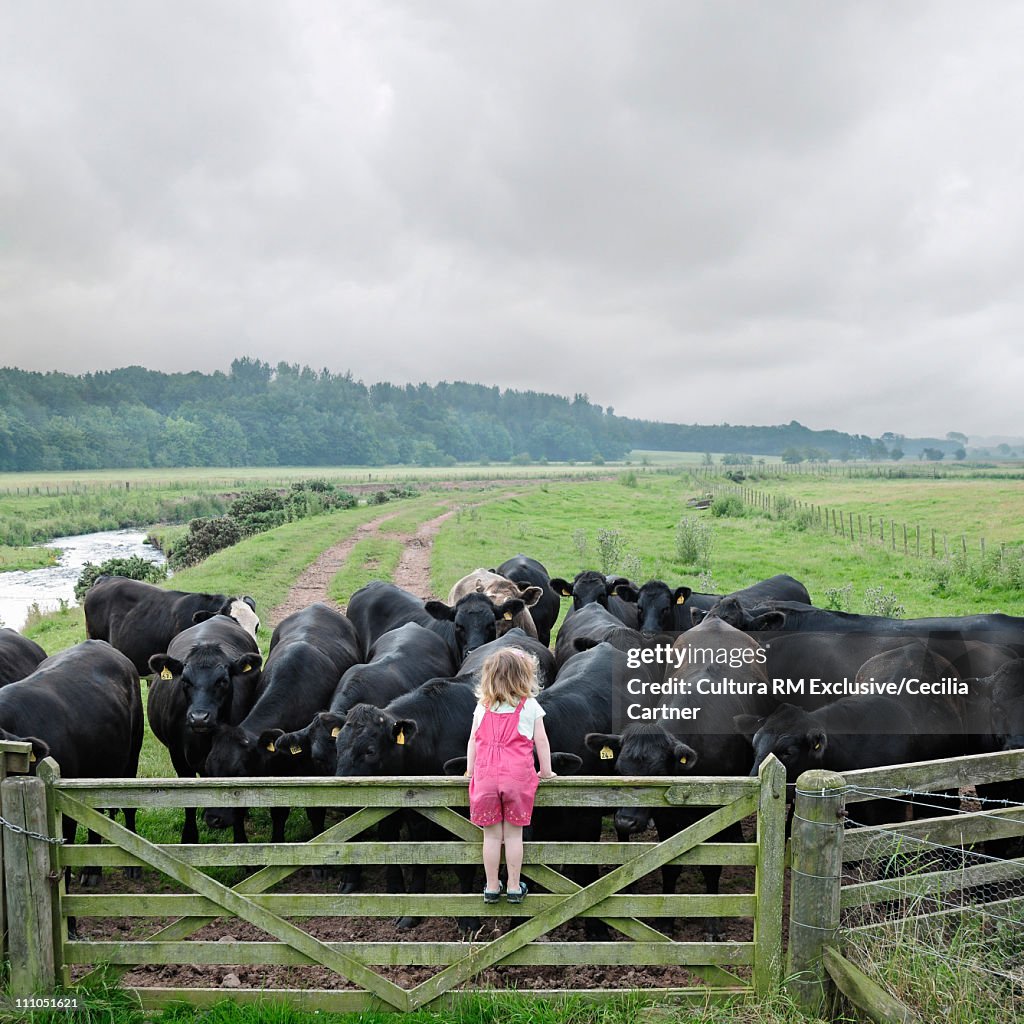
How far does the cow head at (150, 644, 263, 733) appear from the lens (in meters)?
7.46

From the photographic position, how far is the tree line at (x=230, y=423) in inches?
4141

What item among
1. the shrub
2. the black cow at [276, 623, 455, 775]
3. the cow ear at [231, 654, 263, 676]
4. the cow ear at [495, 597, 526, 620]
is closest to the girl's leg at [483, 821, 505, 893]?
the black cow at [276, 623, 455, 775]

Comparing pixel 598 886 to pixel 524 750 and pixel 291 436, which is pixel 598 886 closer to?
pixel 524 750

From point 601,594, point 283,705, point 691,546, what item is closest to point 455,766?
point 283,705

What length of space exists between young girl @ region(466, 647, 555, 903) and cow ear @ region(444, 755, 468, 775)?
2.44 feet

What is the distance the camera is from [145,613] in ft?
40.6

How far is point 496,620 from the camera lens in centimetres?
1009

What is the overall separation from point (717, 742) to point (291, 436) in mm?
134049

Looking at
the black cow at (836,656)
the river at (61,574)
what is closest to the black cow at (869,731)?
the black cow at (836,656)

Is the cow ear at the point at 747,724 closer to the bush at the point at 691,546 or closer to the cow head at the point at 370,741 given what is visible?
the cow head at the point at 370,741

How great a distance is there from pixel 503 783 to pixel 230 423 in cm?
13417

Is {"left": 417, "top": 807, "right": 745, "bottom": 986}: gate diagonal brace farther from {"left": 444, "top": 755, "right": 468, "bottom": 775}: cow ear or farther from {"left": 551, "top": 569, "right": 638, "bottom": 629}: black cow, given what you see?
{"left": 551, "top": 569, "right": 638, "bottom": 629}: black cow

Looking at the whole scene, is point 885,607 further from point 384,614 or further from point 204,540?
point 204,540

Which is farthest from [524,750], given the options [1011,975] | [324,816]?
[324,816]
